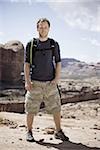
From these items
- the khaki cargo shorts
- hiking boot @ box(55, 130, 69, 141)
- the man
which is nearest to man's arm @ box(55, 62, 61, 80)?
the man

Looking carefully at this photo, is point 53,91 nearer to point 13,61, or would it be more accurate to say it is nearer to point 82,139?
point 82,139

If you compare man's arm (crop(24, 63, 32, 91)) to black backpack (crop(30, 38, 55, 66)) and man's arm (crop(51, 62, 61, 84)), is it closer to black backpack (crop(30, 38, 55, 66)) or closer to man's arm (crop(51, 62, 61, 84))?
black backpack (crop(30, 38, 55, 66))

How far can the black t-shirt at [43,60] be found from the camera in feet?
13.6

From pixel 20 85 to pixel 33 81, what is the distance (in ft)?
93.0

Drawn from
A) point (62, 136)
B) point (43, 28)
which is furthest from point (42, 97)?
point (43, 28)

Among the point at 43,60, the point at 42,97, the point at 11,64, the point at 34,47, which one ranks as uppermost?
the point at 11,64

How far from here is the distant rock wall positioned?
32750mm

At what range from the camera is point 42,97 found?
13.8ft

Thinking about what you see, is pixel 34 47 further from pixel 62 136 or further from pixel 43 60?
pixel 62 136

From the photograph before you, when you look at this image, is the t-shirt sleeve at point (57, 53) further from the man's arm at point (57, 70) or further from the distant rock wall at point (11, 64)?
the distant rock wall at point (11, 64)

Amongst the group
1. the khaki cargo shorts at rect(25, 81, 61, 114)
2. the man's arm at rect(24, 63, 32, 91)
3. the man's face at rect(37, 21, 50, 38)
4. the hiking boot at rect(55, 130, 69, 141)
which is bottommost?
the hiking boot at rect(55, 130, 69, 141)

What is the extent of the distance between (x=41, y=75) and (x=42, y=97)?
0.26 meters

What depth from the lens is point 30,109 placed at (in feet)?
13.6

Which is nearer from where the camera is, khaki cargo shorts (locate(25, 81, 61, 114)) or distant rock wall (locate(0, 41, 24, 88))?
khaki cargo shorts (locate(25, 81, 61, 114))
